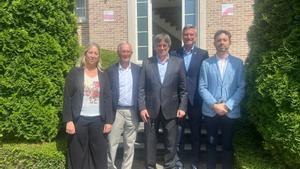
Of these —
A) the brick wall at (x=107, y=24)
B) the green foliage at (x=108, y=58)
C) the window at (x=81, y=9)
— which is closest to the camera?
the green foliage at (x=108, y=58)

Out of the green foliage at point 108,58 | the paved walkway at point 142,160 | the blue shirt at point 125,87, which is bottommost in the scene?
the paved walkway at point 142,160

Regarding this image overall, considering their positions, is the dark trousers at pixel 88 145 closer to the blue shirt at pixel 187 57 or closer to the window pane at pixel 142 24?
the blue shirt at pixel 187 57

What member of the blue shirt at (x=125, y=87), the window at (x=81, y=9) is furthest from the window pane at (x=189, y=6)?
the blue shirt at (x=125, y=87)

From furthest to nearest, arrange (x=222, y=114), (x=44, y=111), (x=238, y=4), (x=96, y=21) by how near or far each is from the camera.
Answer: (x=96, y=21) → (x=238, y=4) → (x=44, y=111) → (x=222, y=114)

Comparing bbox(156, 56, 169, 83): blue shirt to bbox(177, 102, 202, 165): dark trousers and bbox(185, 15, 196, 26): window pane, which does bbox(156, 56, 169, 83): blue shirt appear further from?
bbox(185, 15, 196, 26): window pane

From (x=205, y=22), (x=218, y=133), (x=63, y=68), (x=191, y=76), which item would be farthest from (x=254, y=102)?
(x=205, y=22)

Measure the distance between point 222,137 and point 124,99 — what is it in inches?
52.9

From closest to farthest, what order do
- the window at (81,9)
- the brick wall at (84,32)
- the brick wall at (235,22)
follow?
1. the brick wall at (235,22)
2. the brick wall at (84,32)
3. the window at (81,9)

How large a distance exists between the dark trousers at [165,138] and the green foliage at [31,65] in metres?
1.27

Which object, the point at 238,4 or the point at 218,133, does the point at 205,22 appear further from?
the point at 218,133

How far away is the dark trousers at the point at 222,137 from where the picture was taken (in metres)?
4.50

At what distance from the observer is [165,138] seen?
4.73 m

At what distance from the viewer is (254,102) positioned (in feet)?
13.7

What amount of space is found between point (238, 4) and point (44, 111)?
8.93 meters
